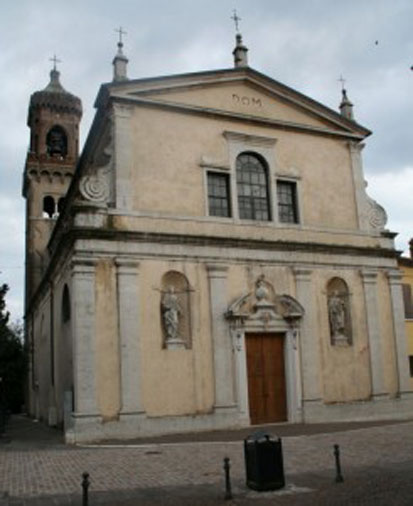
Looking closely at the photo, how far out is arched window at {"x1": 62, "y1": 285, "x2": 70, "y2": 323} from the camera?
20.2 m

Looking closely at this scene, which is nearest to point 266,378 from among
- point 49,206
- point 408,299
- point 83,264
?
point 83,264

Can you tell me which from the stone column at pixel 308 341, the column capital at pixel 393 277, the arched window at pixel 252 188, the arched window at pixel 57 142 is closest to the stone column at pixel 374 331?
the column capital at pixel 393 277

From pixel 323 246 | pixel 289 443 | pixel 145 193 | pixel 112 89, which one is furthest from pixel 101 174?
pixel 289 443

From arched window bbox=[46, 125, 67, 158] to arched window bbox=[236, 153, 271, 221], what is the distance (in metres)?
21.5

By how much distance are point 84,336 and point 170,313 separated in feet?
9.17

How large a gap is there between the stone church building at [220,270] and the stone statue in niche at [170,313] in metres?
0.04

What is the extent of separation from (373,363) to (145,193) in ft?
32.9

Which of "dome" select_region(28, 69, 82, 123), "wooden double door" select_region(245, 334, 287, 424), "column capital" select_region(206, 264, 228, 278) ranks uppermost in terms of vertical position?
"dome" select_region(28, 69, 82, 123)

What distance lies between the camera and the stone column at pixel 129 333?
17312 mm

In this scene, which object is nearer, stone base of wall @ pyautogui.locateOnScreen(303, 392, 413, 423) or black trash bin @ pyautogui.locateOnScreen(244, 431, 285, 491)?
black trash bin @ pyautogui.locateOnScreen(244, 431, 285, 491)

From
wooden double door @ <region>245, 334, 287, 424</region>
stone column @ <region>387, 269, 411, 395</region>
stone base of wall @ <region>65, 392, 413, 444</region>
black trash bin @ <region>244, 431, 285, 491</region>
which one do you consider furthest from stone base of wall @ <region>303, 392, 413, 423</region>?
black trash bin @ <region>244, 431, 285, 491</region>

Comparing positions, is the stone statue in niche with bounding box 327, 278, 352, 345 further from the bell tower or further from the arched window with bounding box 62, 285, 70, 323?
the bell tower

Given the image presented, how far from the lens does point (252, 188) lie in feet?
70.6

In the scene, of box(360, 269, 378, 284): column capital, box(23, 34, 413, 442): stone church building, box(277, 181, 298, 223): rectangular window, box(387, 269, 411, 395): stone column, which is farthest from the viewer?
box(360, 269, 378, 284): column capital
